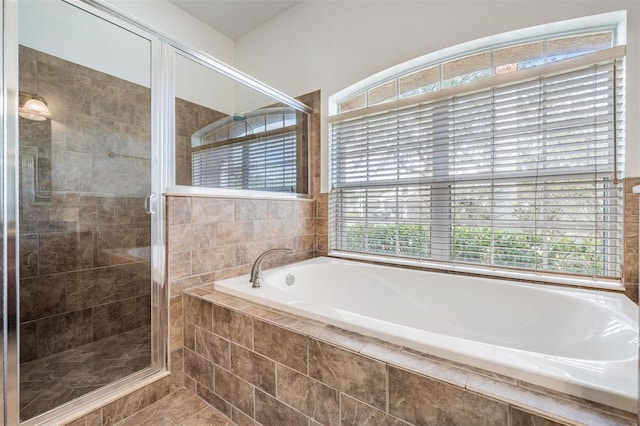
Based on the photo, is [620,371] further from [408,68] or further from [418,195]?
[408,68]

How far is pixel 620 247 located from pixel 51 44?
3300 mm

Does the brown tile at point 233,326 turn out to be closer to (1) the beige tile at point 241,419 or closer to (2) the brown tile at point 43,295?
(1) the beige tile at point 241,419

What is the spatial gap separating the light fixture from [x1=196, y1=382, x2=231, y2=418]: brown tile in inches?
60.7

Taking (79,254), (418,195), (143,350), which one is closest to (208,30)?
(79,254)

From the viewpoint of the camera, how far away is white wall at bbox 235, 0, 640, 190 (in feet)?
4.87

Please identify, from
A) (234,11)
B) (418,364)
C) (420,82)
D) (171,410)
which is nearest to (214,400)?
(171,410)

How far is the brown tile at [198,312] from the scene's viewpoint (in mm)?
1438

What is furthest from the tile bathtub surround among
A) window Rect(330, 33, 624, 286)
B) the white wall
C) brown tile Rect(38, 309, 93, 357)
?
the white wall

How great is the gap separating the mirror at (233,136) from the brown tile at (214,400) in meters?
1.16

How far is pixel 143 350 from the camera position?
5.10 ft

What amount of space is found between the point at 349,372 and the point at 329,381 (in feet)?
0.33

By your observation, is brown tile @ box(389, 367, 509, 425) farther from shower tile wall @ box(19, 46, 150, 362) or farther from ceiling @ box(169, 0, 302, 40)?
ceiling @ box(169, 0, 302, 40)

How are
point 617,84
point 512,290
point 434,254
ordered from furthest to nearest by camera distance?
point 434,254 → point 512,290 → point 617,84

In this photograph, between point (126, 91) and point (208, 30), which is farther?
point (208, 30)
